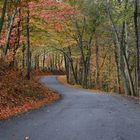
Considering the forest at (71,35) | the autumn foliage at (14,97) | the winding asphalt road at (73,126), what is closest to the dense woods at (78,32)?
the forest at (71,35)

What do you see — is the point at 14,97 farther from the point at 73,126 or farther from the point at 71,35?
the point at 71,35

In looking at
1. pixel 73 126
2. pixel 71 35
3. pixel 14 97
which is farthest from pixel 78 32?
pixel 73 126

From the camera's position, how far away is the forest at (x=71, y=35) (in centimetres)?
2606

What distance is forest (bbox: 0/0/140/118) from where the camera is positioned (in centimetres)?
2606

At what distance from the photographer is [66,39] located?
44500mm

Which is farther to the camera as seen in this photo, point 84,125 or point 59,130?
point 84,125

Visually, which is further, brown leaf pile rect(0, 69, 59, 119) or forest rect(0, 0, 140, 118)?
forest rect(0, 0, 140, 118)

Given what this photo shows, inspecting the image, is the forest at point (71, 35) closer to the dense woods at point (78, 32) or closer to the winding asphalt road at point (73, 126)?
the dense woods at point (78, 32)

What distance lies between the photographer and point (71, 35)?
45.1 m

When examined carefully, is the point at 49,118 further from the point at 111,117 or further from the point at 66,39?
the point at 66,39

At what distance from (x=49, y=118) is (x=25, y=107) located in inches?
146

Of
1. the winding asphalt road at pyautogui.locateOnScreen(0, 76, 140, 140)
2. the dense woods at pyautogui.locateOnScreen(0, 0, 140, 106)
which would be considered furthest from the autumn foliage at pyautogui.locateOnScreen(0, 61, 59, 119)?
the dense woods at pyautogui.locateOnScreen(0, 0, 140, 106)

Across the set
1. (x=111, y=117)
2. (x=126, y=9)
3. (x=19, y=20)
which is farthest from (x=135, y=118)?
(x=19, y=20)

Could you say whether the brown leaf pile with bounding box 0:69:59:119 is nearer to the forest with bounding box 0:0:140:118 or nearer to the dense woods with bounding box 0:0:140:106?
the forest with bounding box 0:0:140:118
